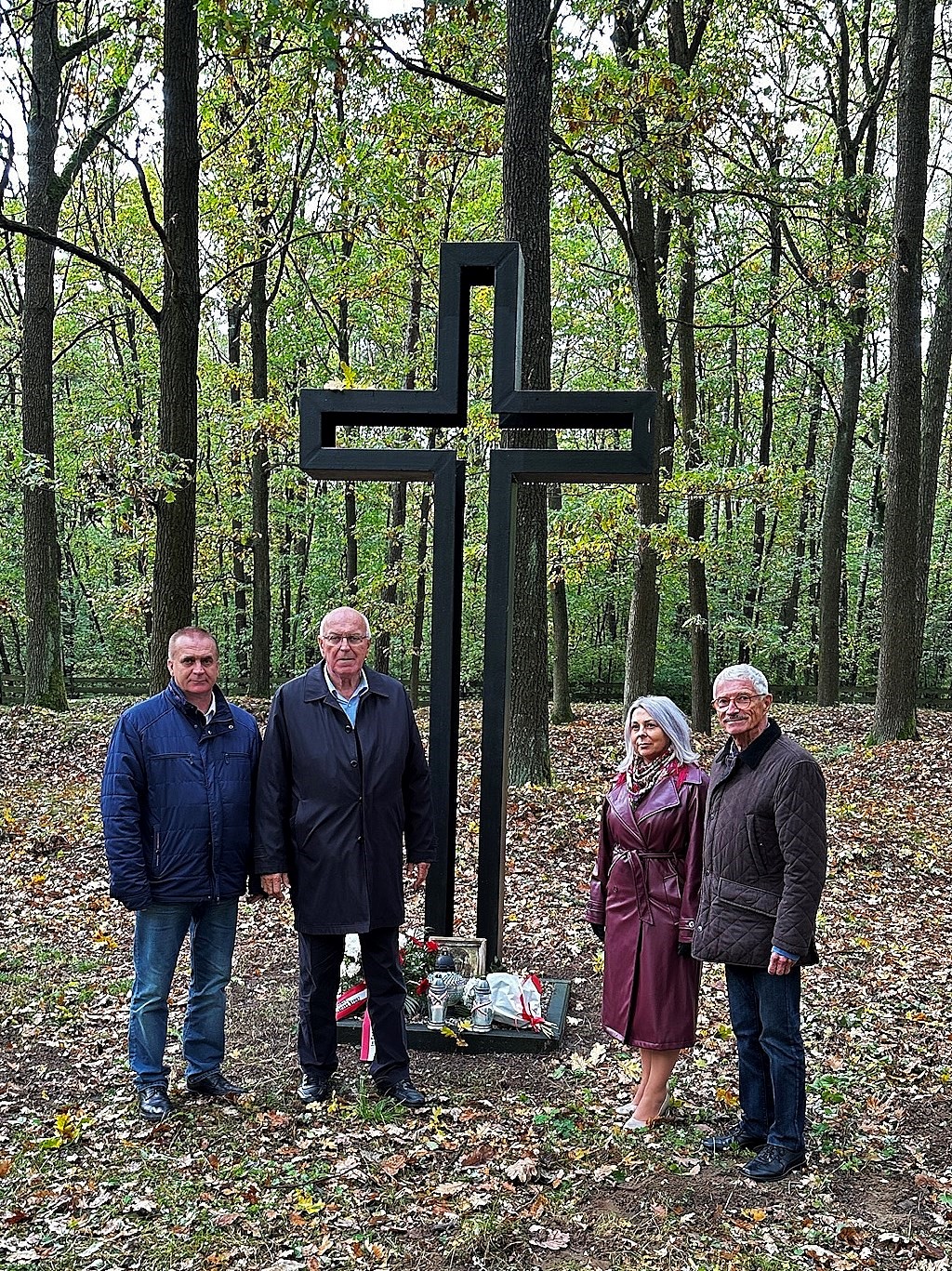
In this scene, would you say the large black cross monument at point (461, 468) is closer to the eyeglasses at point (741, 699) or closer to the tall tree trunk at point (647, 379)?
the eyeglasses at point (741, 699)

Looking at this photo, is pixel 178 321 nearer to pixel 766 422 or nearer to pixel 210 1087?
pixel 210 1087

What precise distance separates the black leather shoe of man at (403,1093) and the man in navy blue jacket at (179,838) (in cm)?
74

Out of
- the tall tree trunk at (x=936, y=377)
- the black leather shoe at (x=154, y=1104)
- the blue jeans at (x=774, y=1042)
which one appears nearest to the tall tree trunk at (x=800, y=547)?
the tall tree trunk at (x=936, y=377)

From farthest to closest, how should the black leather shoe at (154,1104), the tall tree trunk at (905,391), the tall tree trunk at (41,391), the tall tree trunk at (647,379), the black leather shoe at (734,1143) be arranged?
the tall tree trunk at (41,391), the tall tree trunk at (647,379), the tall tree trunk at (905,391), the black leather shoe at (154,1104), the black leather shoe at (734,1143)

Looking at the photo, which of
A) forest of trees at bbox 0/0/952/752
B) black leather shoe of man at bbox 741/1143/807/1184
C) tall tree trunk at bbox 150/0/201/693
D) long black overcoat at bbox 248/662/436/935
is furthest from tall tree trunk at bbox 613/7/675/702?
black leather shoe of man at bbox 741/1143/807/1184

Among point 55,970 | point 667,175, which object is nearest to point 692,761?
point 55,970

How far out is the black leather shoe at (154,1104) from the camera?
4.97 meters

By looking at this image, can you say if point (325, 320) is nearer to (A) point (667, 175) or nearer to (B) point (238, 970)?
(A) point (667, 175)

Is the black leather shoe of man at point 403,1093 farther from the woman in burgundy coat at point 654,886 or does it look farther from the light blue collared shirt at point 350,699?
the light blue collared shirt at point 350,699

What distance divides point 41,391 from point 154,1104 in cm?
1162

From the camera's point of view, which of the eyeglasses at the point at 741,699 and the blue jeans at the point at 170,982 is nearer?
the eyeglasses at the point at 741,699

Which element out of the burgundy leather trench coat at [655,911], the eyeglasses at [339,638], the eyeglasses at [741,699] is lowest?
the burgundy leather trench coat at [655,911]

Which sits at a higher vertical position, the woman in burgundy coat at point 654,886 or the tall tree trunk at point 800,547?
the tall tree trunk at point 800,547

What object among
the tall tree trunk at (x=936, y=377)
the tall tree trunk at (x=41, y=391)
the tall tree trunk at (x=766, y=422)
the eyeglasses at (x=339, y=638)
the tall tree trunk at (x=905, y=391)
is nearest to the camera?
the eyeglasses at (x=339, y=638)
